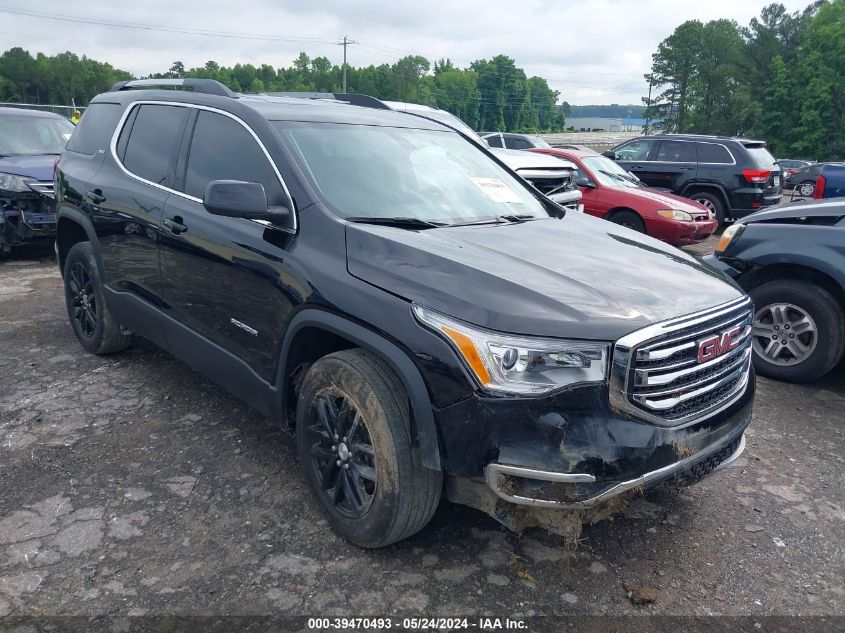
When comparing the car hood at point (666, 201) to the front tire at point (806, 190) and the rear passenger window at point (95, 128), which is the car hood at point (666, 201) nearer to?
the rear passenger window at point (95, 128)

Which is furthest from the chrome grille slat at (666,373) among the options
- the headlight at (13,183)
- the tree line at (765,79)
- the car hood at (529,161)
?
the tree line at (765,79)

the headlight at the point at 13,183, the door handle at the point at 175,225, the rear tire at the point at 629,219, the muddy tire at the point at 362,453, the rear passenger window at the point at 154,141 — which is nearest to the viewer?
the muddy tire at the point at 362,453

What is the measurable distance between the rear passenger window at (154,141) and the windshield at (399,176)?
3.00 ft

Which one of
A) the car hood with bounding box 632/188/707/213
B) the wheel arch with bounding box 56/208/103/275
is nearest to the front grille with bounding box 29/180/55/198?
the wheel arch with bounding box 56/208/103/275

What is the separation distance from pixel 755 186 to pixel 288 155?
37.1 ft

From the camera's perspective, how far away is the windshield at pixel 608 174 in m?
10.4

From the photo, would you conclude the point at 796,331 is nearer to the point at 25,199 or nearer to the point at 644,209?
the point at 644,209

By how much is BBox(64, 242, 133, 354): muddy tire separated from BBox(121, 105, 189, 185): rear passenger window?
85 centimetres

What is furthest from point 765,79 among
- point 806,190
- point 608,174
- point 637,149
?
point 608,174

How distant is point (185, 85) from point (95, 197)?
3.17 ft

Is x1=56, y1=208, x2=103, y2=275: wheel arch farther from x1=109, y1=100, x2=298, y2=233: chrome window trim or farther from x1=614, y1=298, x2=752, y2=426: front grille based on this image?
x1=614, y1=298, x2=752, y2=426: front grille

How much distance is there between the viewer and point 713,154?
12492mm

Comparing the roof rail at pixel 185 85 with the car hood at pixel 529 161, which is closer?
the roof rail at pixel 185 85

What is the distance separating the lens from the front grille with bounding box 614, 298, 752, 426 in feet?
7.54
